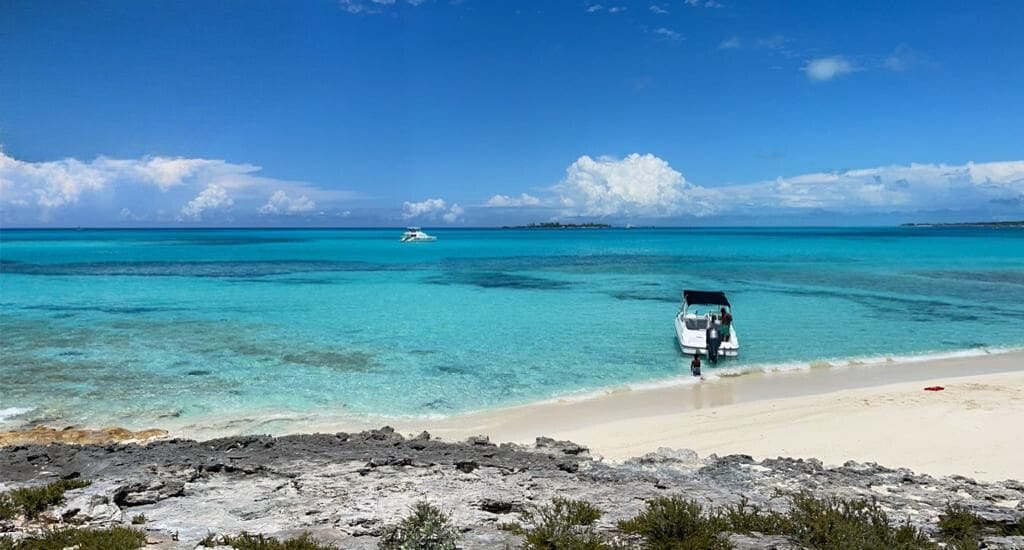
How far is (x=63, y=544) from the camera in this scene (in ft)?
18.7

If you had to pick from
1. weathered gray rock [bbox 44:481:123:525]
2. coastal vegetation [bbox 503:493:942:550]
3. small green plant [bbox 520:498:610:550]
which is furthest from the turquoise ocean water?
coastal vegetation [bbox 503:493:942:550]

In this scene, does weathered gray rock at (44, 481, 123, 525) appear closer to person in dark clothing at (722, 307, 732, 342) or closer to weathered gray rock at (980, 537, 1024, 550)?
weathered gray rock at (980, 537, 1024, 550)

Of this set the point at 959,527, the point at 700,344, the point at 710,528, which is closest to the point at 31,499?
the point at 710,528

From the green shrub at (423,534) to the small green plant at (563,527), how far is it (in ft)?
2.48

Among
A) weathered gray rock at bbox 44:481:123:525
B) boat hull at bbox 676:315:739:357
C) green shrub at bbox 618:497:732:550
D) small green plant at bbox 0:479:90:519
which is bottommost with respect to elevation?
boat hull at bbox 676:315:739:357

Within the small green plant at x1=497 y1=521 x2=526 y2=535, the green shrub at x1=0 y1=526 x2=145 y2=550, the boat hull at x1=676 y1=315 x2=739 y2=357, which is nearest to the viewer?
the green shrub at x1=0 y1=526 x2=145 y2=550

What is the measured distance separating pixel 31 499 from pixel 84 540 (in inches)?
77.3

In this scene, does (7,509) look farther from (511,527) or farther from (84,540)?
(511,527)

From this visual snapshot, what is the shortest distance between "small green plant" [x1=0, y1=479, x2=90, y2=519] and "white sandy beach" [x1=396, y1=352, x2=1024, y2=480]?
7032mm

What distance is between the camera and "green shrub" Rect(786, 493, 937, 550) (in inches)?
215

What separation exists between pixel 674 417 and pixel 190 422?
11.3m

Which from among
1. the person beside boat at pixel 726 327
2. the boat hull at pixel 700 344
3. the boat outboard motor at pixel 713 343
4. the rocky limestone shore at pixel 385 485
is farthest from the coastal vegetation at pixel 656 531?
the person beside boat at pixel 726 327

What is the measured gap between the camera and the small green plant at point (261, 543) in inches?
219

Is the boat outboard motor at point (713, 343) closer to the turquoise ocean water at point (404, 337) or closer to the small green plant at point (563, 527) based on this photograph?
the turquoise ocean water at point (404, 337)
